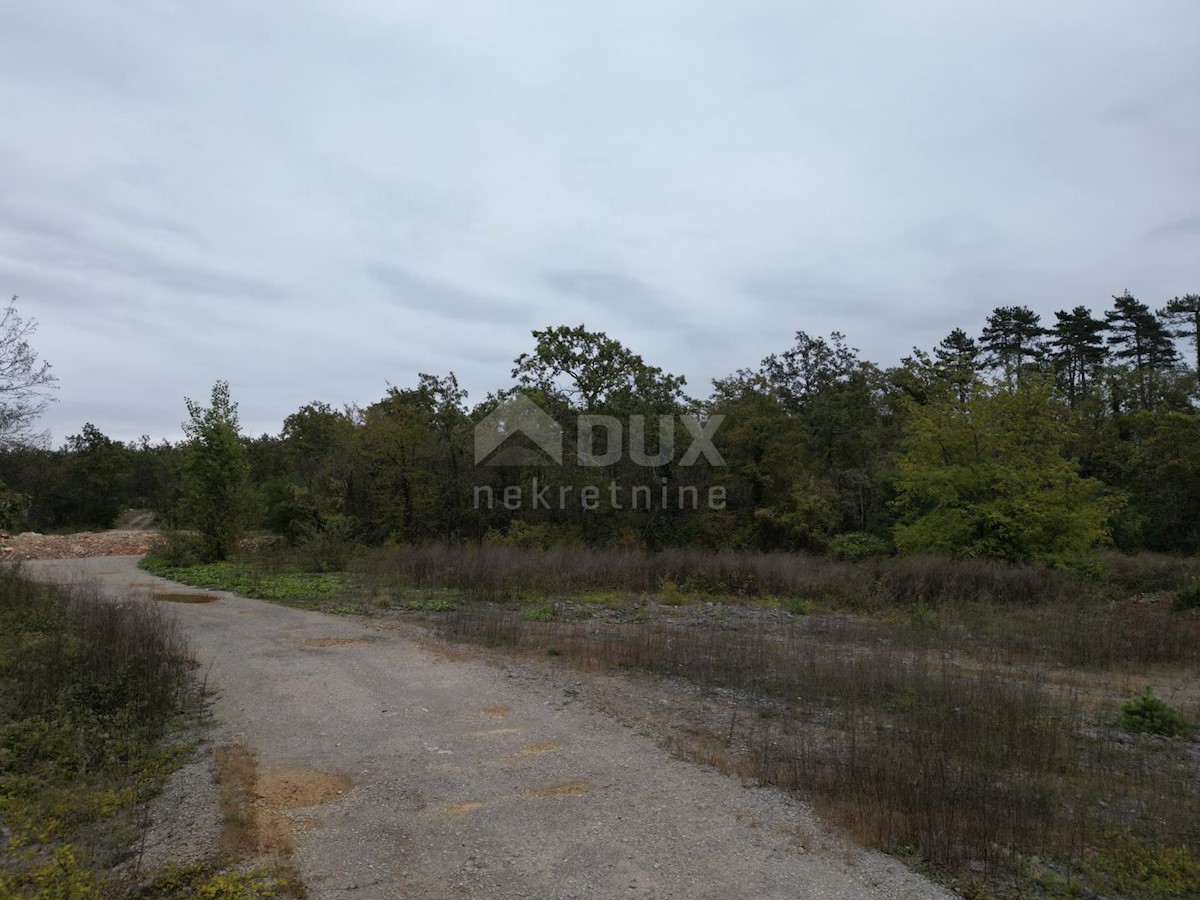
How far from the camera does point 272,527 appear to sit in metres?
32.6

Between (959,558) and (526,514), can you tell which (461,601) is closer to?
(526,514)

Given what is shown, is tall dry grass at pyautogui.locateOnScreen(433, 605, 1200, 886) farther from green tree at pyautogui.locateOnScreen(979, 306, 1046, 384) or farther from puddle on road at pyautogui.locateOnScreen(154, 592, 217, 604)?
green tree at pyautogui.locateOnScreen(979, 306, 1046, 384)

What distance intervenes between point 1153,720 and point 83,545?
34354mm

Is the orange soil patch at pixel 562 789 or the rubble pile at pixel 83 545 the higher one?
the rubble pile at pixel 83 545

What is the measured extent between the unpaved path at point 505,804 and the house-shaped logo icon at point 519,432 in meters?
20.0

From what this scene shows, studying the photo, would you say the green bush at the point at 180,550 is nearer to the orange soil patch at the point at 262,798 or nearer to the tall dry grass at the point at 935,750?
the tall dry grass at the point at 935,750

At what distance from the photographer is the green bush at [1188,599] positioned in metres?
17.2

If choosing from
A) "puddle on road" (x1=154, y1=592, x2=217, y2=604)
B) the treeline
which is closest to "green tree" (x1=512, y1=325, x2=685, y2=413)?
the treeline

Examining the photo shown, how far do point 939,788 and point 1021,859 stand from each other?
904 millimetres

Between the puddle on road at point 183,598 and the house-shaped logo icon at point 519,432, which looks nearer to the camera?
the puddle on road at point 183,598

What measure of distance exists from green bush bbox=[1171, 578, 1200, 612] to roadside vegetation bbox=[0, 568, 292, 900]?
20547 mm

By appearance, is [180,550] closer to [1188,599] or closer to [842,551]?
[842,551]

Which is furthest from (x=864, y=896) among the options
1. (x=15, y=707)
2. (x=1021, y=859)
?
(x=15, y=707)

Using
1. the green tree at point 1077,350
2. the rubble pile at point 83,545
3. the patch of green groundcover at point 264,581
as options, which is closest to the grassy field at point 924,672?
the patch of green groundcover at point 264,581
